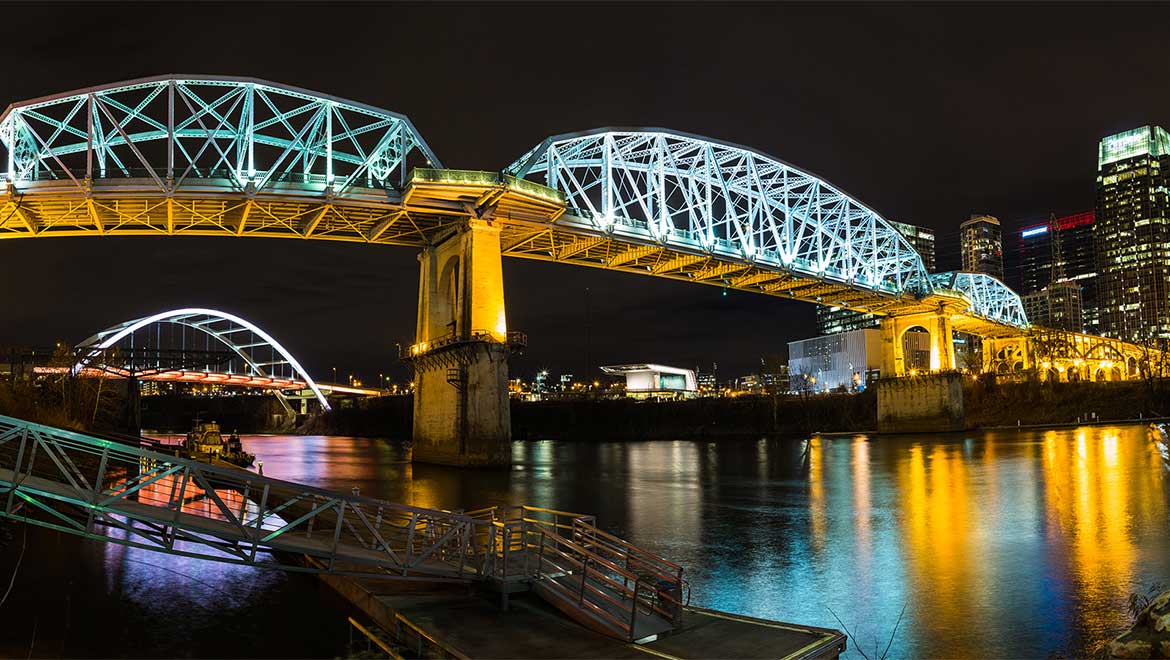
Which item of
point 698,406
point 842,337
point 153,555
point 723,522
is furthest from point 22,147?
point 842,337

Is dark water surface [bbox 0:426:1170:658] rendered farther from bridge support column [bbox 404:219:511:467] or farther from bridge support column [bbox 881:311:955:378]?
bridge support column [bbox 881:311:955:378]

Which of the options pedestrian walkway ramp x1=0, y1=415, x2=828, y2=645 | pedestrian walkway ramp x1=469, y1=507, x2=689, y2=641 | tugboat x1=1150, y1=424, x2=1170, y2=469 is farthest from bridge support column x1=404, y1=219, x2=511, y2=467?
pedestrian walkway ramp x1=469, y1=507, x2=689, y2=641

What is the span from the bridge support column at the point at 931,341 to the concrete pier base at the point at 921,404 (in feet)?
11.4

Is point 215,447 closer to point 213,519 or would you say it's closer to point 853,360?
point 213,519

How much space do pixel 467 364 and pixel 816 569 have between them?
3766 centimetres

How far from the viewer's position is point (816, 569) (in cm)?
2075

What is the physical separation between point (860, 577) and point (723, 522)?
33.5 ft

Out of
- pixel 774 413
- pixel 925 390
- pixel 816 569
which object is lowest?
pixel 816 569

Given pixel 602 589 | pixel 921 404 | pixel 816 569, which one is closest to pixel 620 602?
pixel 602 589

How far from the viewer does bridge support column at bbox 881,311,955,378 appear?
119 metres

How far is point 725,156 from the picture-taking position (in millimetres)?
87875

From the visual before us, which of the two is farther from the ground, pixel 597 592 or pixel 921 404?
pixel 921 404

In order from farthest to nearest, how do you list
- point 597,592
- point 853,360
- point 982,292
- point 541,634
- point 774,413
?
1. point 853,360
2. point 982,292
3. point 774,413
4. point 597,592
5. point 541,634

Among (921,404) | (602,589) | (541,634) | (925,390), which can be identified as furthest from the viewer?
(921,404)
